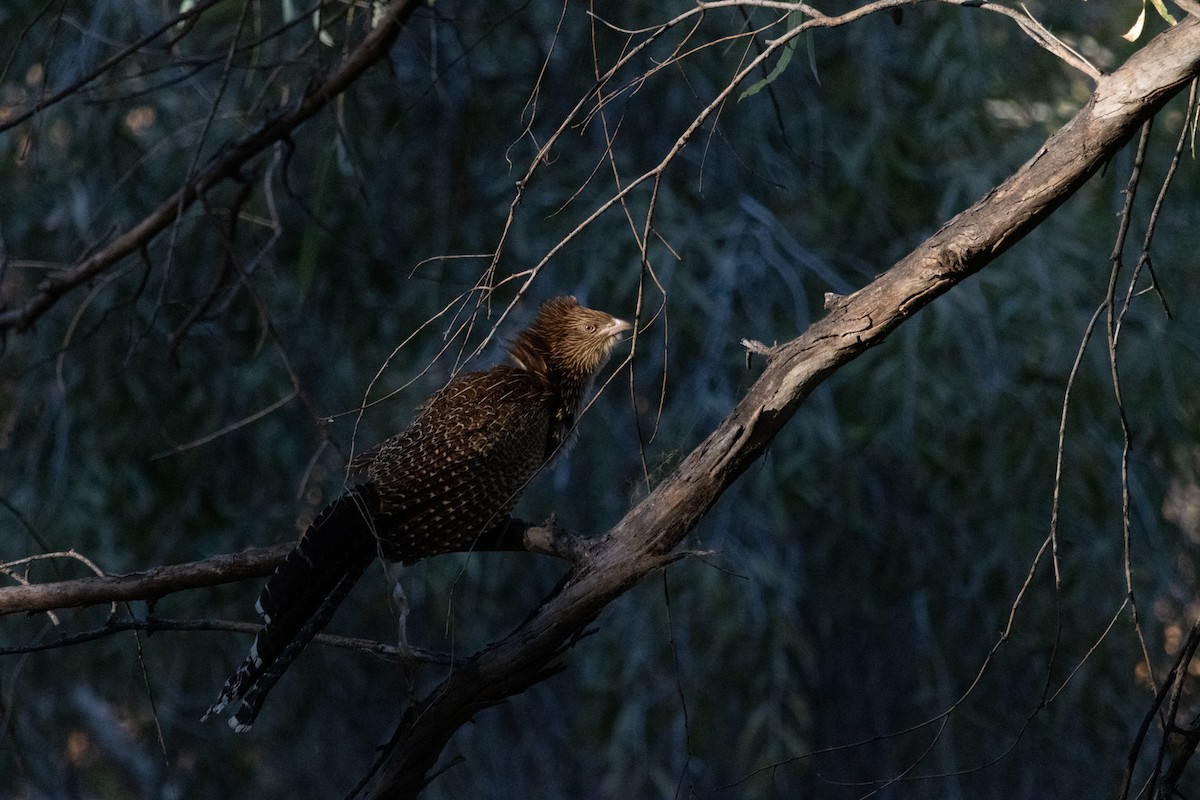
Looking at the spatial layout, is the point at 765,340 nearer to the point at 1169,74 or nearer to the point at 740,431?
the point at 740,431

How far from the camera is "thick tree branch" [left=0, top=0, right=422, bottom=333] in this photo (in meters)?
2.45

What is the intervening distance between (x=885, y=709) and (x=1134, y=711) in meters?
0.81

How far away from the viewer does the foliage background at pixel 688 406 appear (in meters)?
4.02

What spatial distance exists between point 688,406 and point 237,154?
169 cm

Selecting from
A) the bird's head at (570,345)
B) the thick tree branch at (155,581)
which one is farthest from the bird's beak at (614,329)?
the thick tree branch at (155,581)

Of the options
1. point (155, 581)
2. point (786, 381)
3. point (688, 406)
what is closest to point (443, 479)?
point (155, 581)

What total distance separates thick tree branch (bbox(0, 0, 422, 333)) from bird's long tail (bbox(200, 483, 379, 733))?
2.14ft

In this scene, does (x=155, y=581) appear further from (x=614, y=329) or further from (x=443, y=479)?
(x=614, y=329)

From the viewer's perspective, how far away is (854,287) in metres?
4.30

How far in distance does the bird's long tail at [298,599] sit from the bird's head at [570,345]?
982 mm

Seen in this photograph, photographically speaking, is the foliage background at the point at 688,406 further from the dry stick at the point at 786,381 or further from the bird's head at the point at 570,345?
the dry stick at the point at 786,381

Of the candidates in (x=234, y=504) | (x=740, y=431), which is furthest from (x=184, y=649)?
(x=740, y=431)

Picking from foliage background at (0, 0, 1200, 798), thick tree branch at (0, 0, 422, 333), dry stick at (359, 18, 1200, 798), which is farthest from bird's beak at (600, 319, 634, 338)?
dry stick at (359, 18, 1200, 798)

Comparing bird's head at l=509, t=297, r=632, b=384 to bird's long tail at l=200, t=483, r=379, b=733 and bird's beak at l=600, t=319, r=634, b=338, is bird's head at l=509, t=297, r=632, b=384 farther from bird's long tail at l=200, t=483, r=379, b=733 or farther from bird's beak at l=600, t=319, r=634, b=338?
bird's long tail at l=200, t=483, r=379, b=733
